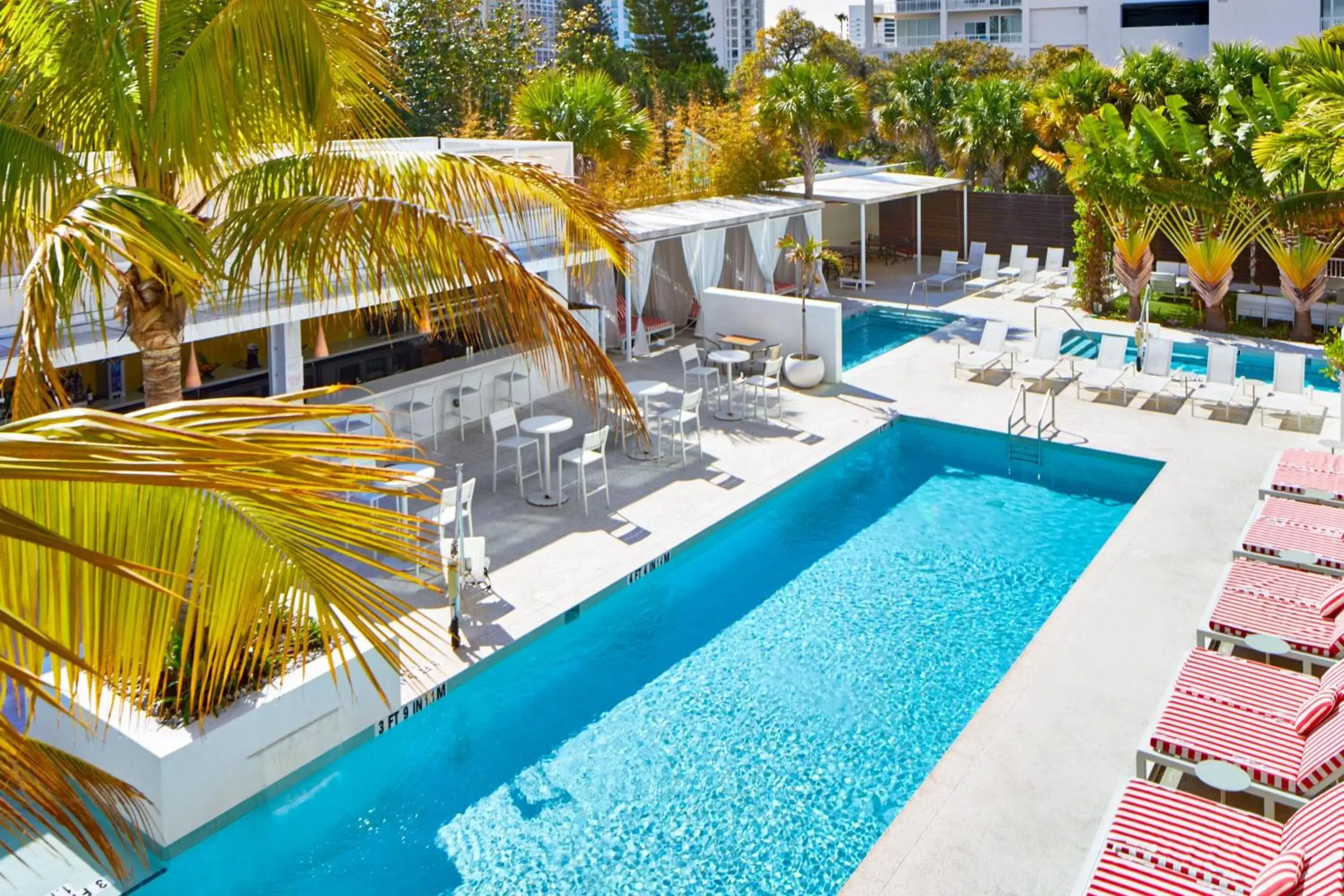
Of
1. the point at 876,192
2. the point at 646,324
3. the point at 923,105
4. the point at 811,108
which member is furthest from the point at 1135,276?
the point at 923,105

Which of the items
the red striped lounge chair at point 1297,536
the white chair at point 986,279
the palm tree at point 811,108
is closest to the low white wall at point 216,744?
the red striped lounge chair at point 1297,536

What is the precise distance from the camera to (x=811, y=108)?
73.1ft

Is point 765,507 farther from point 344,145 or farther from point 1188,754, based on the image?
point 344,145

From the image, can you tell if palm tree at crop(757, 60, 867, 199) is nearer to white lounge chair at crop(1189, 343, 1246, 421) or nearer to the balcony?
white lounge chair at crop(1189, 343, 1246, 421)

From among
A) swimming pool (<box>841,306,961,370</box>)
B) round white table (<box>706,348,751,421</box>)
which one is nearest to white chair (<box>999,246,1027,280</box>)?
swimming pool (<box>841,306,961,370</box>)

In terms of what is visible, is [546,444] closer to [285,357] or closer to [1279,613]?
[285,357]

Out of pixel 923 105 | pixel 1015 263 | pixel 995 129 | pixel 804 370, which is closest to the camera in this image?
pixel 804 370

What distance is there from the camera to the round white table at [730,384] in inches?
613

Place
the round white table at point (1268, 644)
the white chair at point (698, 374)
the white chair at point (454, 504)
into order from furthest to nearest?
1. the white chair at point (698, 374)
2. the white chair at point (454, 504)
3. the round white table at point (1268, 644)

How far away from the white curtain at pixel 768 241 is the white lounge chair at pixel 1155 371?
22.3 ft

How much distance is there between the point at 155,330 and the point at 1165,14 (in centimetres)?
5940

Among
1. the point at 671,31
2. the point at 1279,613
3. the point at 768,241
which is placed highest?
the point at 671,31

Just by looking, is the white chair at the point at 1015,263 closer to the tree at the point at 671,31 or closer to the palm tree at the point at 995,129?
the palm tree at the point at 995,129

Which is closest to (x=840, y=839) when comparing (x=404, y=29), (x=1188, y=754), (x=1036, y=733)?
(x=1036, y=733)
